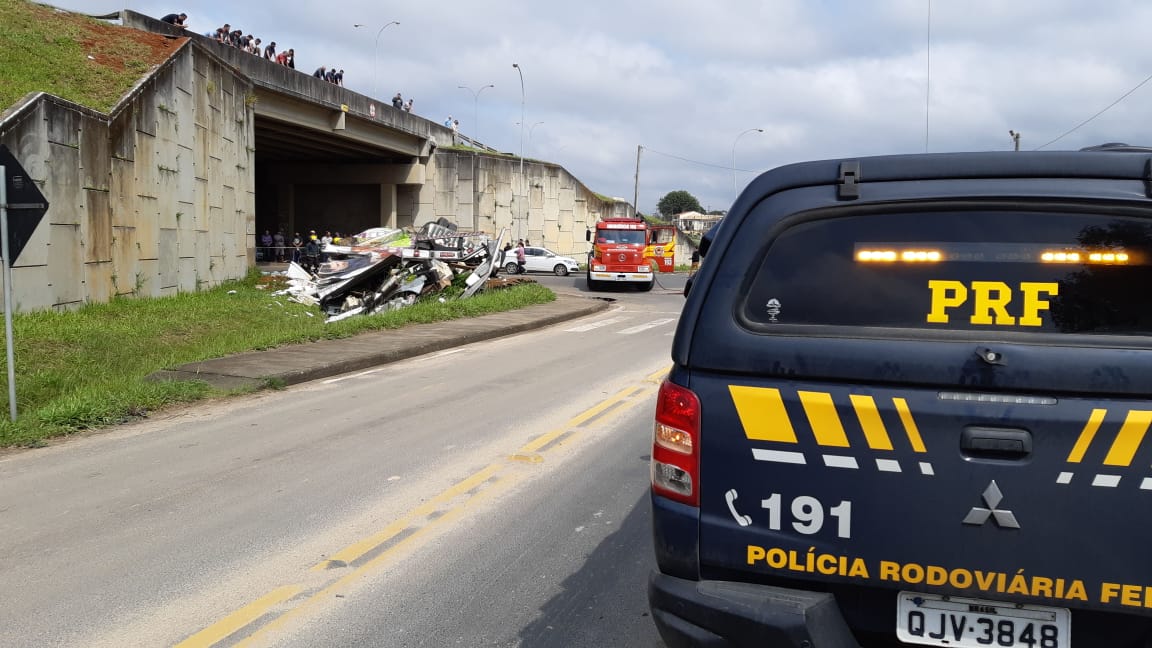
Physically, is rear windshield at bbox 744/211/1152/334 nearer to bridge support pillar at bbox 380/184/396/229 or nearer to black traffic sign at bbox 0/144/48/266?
black traffic sign at bbox 0/144/48/266

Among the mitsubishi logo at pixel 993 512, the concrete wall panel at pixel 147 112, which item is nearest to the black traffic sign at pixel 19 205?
the mitsubishi logo at pixel 993 512

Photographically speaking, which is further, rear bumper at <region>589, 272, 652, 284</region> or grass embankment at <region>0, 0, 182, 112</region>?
rear bumper at <region>589, 272, 652, 284</region>

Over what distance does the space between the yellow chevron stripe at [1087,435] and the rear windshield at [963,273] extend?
0.93 ft

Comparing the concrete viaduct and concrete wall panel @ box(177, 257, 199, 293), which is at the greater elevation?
the concrete viaduct

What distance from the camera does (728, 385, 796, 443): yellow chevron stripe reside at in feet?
9.38

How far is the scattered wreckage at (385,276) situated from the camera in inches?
854

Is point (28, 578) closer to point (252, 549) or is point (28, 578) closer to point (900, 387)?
point (252, 549)

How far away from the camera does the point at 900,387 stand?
2777 mm

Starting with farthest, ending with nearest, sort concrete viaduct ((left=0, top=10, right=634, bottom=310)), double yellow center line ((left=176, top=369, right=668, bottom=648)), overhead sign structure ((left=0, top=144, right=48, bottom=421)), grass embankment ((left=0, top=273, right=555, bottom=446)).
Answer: concrete viaduct ((left=0, top=10, right=634, bottom=310)), grass embankment ((left=0, top=273, right=555, bottom=446)), overhead sign structure ((left=0, top=144, right=48, bottom=421)), double yellow center line ((left=176, top=369, right=668, bottom=648))

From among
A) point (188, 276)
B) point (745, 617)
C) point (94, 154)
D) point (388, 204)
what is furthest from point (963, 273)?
point (388, 204)

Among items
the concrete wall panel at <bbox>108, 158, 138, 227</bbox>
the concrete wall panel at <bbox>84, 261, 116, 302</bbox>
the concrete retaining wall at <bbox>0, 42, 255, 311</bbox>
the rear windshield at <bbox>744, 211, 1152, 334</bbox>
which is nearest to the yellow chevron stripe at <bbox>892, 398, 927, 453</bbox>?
the rear windshield at <bbox>744, 211, 1152, 334</bbox>

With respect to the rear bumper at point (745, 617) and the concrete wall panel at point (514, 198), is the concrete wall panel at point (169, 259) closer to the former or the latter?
the rear bumper at point (745, 617)

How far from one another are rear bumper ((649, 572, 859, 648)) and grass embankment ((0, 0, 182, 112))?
15648mm

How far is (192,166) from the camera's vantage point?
21.2m
